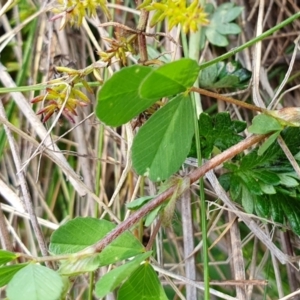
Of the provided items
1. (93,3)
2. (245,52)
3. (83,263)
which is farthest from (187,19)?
(83,263)

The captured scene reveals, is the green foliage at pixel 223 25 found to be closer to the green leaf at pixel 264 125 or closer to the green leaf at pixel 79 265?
the green leaf at pixel 264 125

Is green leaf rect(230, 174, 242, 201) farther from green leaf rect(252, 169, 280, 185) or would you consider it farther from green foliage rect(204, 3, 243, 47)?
green foliage rect(204, 3, 243, 47)

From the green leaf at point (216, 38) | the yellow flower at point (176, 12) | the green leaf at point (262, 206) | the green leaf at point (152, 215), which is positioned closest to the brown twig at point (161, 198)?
the green leaf at point (152, 215)

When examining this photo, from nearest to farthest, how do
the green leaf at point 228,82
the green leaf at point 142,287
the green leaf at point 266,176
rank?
the green leaf at point 142,287 < the green leaf at point 266,176 < the green leaf at point 228,82

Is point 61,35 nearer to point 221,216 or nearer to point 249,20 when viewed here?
point 249,20

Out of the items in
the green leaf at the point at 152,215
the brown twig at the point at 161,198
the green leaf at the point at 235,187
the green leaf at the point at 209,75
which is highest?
the green leaf at the point at 209,75

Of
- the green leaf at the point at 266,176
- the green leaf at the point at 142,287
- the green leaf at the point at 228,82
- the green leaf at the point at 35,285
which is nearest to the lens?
the green leaf at the point at 35,285

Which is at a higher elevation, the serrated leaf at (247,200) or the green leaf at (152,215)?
the green leaf at (152,215)
